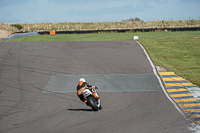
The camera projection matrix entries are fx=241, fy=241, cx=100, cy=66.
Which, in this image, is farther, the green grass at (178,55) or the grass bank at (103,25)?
the grass bank at (103,25)

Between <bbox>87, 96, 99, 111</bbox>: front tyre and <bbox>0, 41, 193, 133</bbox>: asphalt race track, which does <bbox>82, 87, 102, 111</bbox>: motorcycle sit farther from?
<bbox>0, 41, 193, 133</bbox>: asphalt race track

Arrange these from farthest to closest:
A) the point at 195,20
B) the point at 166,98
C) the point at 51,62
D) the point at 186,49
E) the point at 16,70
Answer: the point at 195,20 → the point at 186,49 → the point at 51,62 → the point at 16,70 → the point at 166,98

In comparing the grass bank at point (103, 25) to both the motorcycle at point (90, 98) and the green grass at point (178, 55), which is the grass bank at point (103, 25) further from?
the motorcycle at point (90, 98)

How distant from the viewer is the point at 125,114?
10367 millimetres

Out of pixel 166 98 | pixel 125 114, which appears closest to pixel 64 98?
pixel 125 114

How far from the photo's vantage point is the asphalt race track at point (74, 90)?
914 cm

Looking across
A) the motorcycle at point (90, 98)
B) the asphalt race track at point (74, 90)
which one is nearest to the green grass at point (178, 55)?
the asphalt race track at point (74, 90)

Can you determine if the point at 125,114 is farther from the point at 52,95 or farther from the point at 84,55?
the point at 84,55

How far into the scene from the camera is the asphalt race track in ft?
30.0

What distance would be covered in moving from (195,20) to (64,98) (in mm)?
71530

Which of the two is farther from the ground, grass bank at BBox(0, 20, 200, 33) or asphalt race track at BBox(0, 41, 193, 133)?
grass bank at BBox(0, 20, 200, 33)

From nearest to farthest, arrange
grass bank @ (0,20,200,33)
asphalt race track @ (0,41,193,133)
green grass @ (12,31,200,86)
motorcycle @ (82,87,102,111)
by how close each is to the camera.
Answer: asphalt race track @ (0,41,193,133)
motorcycle @ (82,87,102,111)
green grass @ (12,31,200,86)
grass bank @ (0,20,200,33)

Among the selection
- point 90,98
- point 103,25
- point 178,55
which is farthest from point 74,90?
point 103,25

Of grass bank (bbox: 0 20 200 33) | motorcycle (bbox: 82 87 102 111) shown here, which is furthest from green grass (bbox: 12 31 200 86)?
grass bank (bbox: 0 20 200 33)
